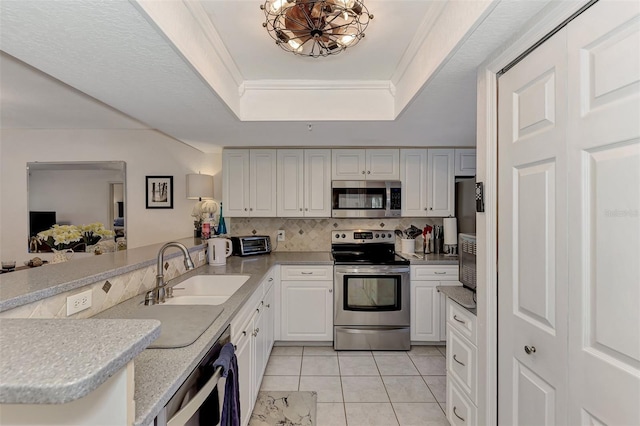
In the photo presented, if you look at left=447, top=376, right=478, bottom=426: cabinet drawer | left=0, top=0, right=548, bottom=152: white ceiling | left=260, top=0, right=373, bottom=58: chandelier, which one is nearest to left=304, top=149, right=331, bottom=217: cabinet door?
left=0, top=0, right=548, bottom=152: white ceiling

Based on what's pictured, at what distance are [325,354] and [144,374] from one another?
7.88 ft

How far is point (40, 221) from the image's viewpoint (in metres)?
3.86

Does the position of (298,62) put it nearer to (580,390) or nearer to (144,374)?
(144,374)

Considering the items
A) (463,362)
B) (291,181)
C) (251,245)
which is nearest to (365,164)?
(291,181)

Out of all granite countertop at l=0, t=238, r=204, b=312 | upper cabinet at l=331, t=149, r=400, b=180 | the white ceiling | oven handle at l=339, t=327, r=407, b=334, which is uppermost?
the white ceiling

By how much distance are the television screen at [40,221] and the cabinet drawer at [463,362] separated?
15.1 feet

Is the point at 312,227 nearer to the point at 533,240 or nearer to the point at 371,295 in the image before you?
the point at 371,295

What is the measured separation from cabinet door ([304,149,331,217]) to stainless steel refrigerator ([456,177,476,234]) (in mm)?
1453

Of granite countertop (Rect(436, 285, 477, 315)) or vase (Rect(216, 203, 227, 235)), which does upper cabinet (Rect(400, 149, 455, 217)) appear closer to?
granite countertop (Rect(436, 285, 477, 315))

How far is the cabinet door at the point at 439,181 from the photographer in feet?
11.7

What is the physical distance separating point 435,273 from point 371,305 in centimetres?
74

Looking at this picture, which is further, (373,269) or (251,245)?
(251,245)

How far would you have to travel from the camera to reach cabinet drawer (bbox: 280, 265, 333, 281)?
320 centimetres

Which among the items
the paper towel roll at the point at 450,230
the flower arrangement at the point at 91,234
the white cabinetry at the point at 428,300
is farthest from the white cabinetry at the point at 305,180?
the flower arrangement at the point at 91,234
